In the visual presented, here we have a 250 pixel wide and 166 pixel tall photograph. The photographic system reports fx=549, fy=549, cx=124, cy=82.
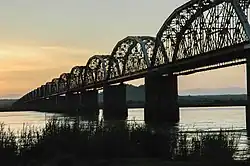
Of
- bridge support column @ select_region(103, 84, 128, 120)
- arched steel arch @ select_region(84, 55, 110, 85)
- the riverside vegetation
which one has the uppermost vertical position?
arched steel arch @ select_region(84, 55, 110, 85)

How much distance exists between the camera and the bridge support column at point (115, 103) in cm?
12339

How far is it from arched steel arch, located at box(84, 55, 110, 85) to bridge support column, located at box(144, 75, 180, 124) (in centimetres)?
5715

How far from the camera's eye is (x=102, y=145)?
79.3 ft

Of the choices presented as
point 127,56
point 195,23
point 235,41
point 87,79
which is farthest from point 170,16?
point 87,79

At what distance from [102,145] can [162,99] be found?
70.4 meters

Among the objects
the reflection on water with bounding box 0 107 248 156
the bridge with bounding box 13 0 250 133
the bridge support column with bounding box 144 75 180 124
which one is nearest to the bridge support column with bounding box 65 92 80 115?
the bridge with bounding box 13 0 250 133

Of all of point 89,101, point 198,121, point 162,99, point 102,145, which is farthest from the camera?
point 89,101

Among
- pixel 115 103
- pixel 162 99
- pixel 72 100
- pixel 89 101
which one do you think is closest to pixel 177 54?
pixel 162 99

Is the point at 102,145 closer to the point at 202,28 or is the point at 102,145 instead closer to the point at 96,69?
the point at 202,28

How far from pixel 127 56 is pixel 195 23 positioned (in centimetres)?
5326

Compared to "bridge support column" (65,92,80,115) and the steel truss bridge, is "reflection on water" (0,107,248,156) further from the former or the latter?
"bridge support column" (65,92,80,115)

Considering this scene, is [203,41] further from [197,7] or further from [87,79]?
[87,79]

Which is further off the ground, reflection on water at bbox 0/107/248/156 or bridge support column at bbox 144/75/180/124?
bridge support column at bbox 144/75/180/124

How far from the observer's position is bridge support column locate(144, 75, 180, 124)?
92.2m
